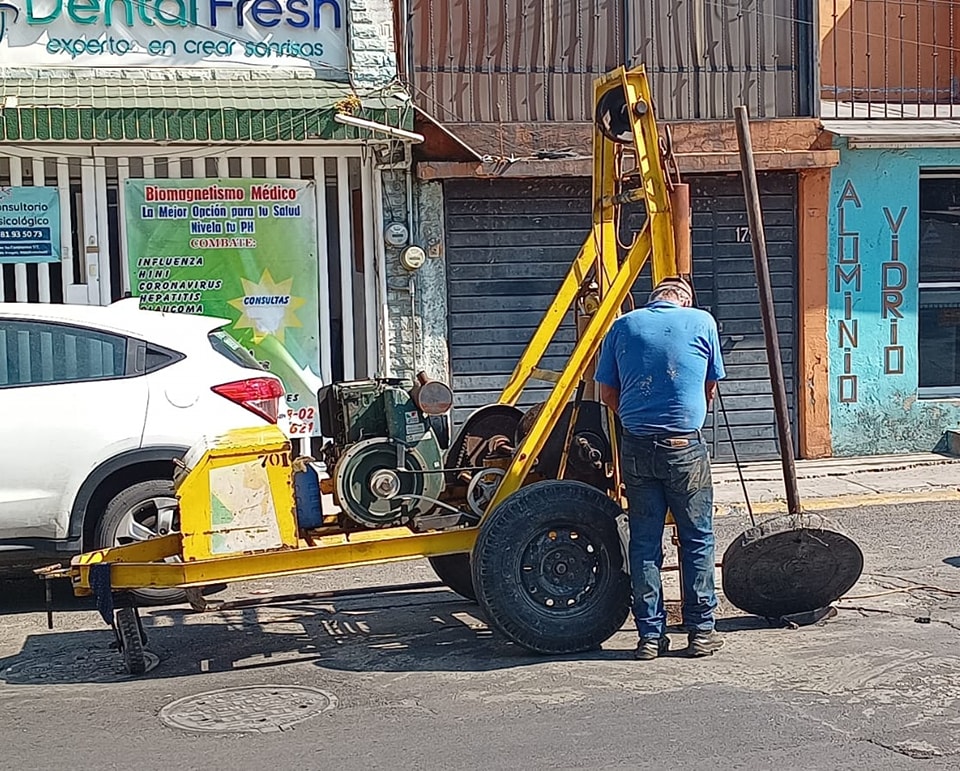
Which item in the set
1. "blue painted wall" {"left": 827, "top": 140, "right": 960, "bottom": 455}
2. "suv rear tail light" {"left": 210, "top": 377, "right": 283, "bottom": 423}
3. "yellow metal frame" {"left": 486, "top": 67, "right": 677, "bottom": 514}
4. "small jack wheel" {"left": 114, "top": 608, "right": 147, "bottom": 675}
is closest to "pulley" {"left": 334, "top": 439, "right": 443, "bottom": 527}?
"yellow metal frame" {"left": 486, "top": 67, "right": 677, "bottom": 514}

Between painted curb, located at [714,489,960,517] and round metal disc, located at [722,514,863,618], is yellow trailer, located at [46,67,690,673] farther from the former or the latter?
painted curb, located at [714,489,960,517]

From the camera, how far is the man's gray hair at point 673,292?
655 centimetres

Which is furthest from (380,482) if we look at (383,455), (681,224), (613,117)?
(613,117)

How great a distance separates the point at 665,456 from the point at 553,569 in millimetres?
782

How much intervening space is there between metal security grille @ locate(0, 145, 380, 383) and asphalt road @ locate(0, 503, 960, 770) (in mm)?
4724

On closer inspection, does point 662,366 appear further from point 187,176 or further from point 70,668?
point 187,176

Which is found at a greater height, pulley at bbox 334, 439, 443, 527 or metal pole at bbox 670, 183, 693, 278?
metal pole at bbox 670, 183, 693, 278

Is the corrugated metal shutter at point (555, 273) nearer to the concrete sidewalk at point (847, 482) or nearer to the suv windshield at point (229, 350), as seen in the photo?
the concrete sidewalk at point (847, 482)

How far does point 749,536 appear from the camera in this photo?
22.1 feet

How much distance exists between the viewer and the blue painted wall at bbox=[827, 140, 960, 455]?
12.9 m

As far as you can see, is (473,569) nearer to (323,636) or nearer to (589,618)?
(589,618)

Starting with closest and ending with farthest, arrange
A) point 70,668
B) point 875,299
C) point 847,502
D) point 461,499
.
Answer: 1. point 70,668
2. point 461,499
3. point 847,502
4. point 875,299

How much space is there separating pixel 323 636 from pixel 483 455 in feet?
4.26

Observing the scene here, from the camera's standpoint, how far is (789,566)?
6789mm
